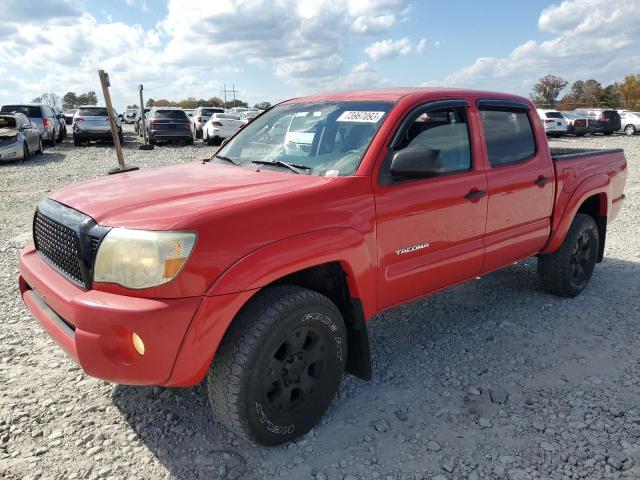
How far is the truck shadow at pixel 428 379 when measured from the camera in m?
2.72

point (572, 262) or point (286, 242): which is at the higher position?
point (286, 242)

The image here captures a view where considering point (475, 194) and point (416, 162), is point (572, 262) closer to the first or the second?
point (475, 194)

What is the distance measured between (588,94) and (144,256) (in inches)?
2298

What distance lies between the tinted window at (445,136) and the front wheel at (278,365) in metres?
1.29

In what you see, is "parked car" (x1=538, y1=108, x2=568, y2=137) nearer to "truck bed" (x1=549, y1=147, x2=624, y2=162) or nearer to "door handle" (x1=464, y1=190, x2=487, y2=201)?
"truck bed" (x1=549, y1=147, x2=624, y2=162)

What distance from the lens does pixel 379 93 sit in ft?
11.7

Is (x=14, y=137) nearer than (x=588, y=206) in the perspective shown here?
No

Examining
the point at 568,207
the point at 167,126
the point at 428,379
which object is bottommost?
the point at 428,379

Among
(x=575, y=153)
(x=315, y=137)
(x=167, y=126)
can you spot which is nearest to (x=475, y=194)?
(x=315, y=137)

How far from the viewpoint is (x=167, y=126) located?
2014 centimetres

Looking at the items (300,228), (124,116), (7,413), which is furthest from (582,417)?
(124,116)

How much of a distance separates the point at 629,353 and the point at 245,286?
9.66ft

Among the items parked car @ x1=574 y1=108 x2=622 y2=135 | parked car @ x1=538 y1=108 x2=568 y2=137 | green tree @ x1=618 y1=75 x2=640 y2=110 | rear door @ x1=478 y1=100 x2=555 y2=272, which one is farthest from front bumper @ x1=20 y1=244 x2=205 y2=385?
green tree @ x1=618 y1=75 x2=640 y2=110

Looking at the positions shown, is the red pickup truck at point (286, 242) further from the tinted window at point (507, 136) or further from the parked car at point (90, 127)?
the parked car at point (90, 127)
